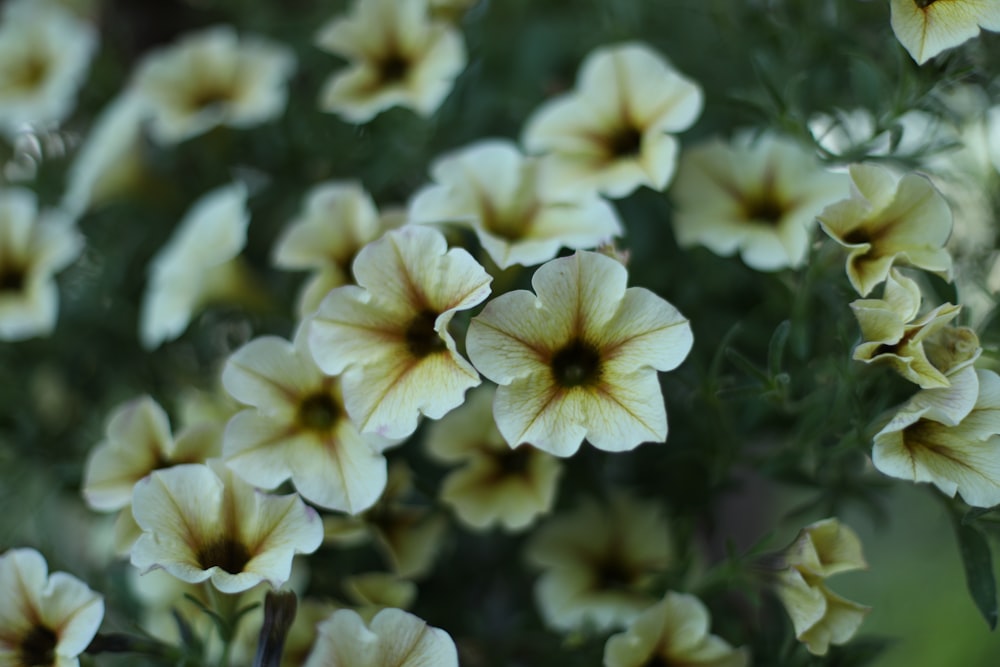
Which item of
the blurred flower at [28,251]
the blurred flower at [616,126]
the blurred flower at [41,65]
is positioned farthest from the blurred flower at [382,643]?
the blurred flower at [41,65]

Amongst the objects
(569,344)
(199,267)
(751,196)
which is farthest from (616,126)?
(199,267)

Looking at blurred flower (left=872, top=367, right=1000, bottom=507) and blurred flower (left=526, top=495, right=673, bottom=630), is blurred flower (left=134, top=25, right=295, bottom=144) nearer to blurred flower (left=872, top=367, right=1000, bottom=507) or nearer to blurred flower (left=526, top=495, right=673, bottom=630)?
blurred flower (left=526, top=495, right=673, bottom=630)

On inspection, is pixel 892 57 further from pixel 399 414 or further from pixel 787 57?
pixel 399 414

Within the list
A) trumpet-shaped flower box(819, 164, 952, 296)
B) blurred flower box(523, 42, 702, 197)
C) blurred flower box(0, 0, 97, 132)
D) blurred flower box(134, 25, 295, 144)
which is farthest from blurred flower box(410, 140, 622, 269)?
blurred flower box(0, 0, 97, 132)

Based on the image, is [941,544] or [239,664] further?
[941,544]

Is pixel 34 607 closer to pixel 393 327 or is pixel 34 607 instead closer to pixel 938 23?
pixel 393 327

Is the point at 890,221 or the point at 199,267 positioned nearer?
the point at 890,221

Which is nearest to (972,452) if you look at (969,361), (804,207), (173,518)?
(969,361)

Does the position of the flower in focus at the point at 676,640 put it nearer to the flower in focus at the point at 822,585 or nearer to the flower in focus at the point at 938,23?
the flower in focus at the point at 822,585
